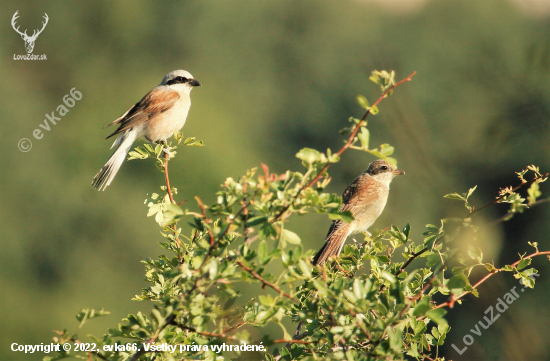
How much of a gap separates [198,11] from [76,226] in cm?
1743

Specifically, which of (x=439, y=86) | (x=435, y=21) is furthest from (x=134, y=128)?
(x=435, y=21)

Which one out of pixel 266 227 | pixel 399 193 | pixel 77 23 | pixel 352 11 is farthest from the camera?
pixel 352 11

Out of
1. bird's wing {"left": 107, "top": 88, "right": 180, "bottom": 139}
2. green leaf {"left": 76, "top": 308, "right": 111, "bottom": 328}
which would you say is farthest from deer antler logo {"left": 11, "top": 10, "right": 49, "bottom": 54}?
green leaf {"left": 76, "top": 308, "right": 111, "bottom": 328}

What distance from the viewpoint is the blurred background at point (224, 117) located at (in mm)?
17578

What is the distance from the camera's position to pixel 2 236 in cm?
2012

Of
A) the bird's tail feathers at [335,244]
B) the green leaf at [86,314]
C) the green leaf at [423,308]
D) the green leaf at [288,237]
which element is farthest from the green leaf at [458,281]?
the bird's tail feathers at [335,244]

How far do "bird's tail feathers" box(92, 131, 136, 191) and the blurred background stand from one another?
895 centimetres

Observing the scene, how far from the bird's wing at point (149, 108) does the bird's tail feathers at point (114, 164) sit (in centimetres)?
12

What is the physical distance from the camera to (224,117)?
24.0 m

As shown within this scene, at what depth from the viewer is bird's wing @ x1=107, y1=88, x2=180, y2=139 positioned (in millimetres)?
5130

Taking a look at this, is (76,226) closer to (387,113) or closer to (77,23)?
(77,23)

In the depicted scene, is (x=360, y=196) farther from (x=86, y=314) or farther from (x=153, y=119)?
(x=86, y=314)

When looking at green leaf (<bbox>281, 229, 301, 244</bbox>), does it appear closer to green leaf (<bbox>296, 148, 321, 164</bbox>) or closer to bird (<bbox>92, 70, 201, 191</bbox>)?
green leaf (<bbox>296, 148, 321, 164</bbox>)

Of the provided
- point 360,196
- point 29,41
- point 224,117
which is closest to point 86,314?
point 360,196
